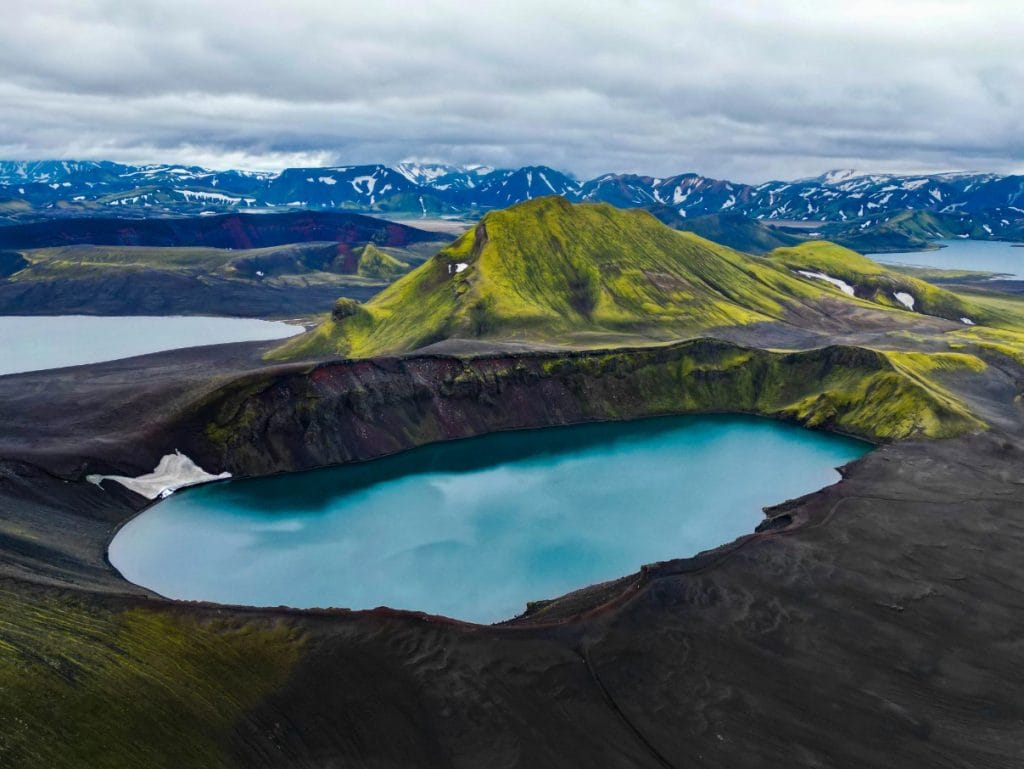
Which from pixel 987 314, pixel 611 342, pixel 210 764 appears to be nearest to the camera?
pixel 210 764

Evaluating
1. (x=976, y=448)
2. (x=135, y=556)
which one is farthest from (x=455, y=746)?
(x=976, y=448)

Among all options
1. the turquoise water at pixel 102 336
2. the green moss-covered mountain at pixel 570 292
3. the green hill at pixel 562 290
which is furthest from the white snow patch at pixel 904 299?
the turquoise water at pixel 102 336

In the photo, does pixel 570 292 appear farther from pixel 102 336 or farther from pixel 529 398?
pixel 102 336

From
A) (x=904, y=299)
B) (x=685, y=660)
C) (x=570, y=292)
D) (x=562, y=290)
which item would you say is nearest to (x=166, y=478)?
(x=685, y=660)

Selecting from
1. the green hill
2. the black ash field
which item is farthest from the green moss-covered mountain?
the black ash field

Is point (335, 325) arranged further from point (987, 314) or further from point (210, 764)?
point (987, 314)
